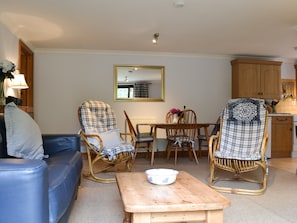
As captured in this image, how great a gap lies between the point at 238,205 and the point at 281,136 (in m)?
3.65

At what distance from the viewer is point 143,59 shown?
593cm

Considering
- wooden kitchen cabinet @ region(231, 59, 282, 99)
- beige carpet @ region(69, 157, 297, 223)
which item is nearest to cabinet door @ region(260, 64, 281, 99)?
wooden kitchen cabinet @ region(231, 59, 282, 99)

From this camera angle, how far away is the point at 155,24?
4.05 meters

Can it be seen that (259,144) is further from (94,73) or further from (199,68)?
(94,73)

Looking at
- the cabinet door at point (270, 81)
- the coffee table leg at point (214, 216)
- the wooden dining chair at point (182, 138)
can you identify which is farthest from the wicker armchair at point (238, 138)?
the cabinet door at point (270, 81)

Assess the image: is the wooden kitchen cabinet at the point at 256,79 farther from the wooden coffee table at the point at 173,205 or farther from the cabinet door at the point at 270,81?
the wooden coffee table at the point at 173,205

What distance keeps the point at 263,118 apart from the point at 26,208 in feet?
9.68

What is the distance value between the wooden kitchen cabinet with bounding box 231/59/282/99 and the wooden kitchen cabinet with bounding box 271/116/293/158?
0.66 metres

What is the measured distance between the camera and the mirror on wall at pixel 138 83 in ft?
19.1

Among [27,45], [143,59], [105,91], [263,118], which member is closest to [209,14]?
[263,118]

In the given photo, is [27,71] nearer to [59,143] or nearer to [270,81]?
[59,143]

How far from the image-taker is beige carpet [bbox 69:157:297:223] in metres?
2.35

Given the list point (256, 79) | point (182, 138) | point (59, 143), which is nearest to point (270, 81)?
point (256, 79)

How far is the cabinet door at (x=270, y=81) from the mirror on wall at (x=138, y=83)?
2.18m
